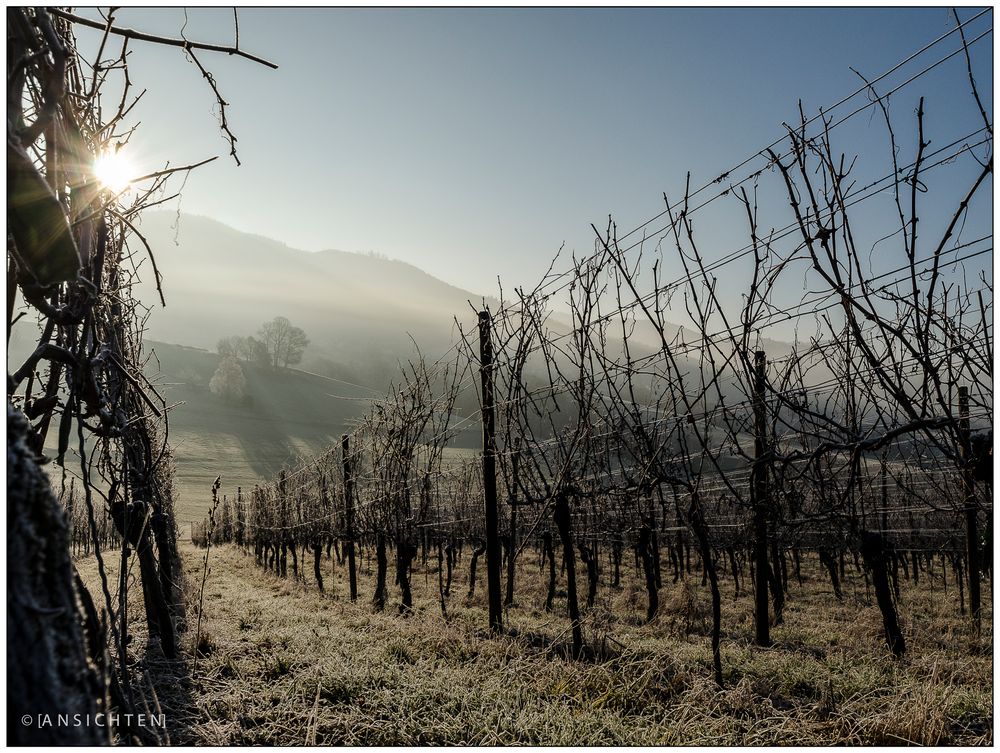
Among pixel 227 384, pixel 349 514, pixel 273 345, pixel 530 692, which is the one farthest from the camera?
pixel 273 345

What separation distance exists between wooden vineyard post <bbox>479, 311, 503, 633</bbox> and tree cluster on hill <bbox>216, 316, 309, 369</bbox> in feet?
233

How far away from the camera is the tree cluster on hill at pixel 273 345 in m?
71.4

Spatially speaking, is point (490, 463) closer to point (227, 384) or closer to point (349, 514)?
point (349, 514)

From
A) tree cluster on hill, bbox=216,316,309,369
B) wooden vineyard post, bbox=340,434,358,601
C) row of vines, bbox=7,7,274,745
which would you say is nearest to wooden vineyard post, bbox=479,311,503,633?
row of vines, bbox=7,7,274,745

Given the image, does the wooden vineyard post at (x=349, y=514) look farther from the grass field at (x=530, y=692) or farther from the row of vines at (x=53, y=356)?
the row of vines at (x=53, y=356)

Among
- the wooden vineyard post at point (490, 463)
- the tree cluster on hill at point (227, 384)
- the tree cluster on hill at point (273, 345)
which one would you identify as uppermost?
the tree cluster on hill at point (273, 345)

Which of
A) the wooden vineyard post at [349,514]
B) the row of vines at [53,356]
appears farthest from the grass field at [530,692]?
the wooden vineyard post at [349,514]

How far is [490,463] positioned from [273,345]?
78.0 metres

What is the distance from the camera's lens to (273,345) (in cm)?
7712

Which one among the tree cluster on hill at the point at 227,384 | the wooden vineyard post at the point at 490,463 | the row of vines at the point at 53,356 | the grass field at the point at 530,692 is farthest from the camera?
the tree cluster on hill at the point at 227,384

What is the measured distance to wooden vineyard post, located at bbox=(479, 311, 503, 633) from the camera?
510 centimetres

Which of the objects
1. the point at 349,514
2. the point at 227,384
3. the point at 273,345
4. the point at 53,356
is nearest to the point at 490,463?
the point at 53,356

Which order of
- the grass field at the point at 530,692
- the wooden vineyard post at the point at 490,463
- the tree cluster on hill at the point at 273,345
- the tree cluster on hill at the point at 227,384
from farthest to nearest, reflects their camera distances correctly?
the tree cluster on hill at the point at 273,345 → the tree cluster on hill at the point at 227,384 → the wooden vineyard post at the point at 490,463 → the grass field at the point at 530,692

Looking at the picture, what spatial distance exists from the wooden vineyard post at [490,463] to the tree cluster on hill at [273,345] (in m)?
70.9
